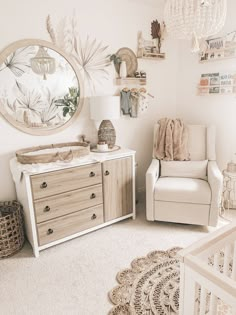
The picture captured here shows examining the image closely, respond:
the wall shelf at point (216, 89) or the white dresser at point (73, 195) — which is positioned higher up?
the wall shelf at point (216, 89)

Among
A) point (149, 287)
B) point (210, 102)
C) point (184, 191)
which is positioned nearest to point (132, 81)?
point (210, 102)

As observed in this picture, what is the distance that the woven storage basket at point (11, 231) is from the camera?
2145 millimetres

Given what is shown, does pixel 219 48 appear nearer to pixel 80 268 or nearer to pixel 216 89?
pixel 216 89

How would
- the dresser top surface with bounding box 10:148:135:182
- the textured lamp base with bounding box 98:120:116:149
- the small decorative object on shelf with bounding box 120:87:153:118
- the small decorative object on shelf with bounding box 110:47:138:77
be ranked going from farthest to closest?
1. the small decorative object on shelf with bounding box 120:87:153:118
2. the small decorative object on shelf with bounding box 110:47:138:77
3. the textured lamp base with bounding box 98:120:116:149
4. the dresser top surface with bounding box 10:148:135:182

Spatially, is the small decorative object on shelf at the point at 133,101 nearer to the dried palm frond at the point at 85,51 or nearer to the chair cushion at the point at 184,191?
the dried palm frond at the point at 85,51

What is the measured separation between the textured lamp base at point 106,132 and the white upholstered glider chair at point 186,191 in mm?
555

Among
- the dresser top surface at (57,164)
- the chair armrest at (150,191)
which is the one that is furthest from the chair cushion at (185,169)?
the dresser top surface at (57,164)

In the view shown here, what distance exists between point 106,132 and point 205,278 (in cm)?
196

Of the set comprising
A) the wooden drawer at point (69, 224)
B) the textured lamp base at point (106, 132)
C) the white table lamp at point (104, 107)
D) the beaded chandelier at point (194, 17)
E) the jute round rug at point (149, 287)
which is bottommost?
the jute round rug at point (149, 287)

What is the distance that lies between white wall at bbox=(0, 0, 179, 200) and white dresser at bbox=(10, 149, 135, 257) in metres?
0.28

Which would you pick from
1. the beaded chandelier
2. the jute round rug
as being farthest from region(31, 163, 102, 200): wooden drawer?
the beaded chandelier

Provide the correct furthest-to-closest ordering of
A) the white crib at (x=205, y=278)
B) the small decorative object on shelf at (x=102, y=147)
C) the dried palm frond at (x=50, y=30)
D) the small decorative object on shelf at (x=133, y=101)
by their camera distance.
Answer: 1. the small decorative object on shelf at (x=133, y=101)
2. the small decorative object on shelf at (x=102, y=147)
3. the dried palm frond at (x=50, y=30)
4. the white crib at (x=205, y=278)

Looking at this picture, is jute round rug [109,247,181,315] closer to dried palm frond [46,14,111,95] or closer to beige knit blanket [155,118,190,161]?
beige knit blanket [155,118,190,161]

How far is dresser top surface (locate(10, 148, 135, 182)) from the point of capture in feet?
6.81
